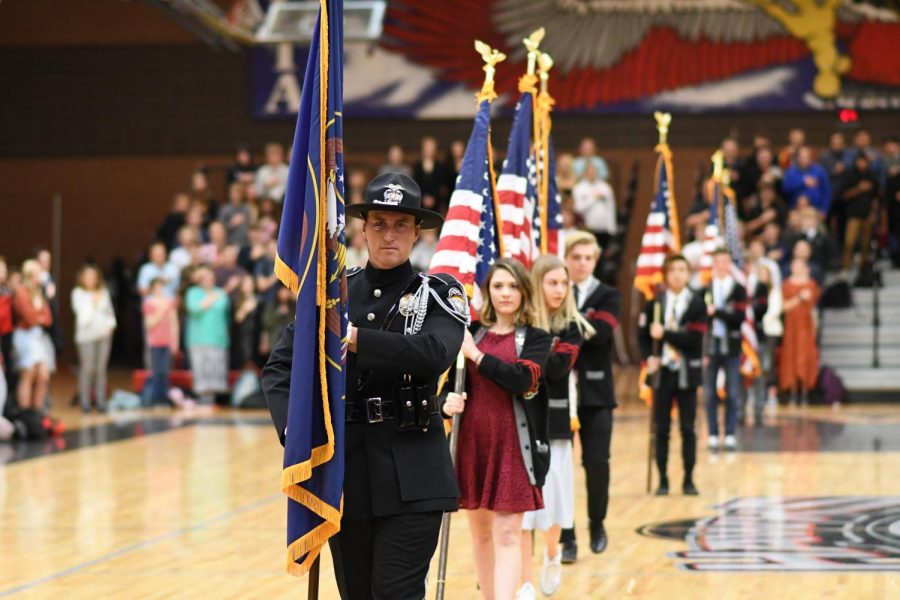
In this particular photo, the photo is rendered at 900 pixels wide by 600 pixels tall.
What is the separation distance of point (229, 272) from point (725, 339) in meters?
8.24

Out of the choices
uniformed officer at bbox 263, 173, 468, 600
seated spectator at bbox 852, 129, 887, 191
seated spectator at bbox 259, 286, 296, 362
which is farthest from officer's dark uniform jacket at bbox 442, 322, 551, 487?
seated spectator at bbox 852, 129, 887, 191

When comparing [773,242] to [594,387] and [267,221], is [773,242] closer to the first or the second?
[267,221]

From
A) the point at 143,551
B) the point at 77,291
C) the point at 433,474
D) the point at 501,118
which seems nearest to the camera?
the point at 433,474

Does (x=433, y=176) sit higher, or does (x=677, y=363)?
A: (x=433, y=176)

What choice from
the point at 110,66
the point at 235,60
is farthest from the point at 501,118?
the point at 110,66

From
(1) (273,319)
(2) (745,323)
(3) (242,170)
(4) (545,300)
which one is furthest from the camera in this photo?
(3) (242,170)

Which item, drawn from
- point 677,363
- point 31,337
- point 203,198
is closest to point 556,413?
point 677,363

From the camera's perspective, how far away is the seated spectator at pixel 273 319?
19516 mm

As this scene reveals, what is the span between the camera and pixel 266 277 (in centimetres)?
2033

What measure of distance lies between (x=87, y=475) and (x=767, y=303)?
26.6 ft

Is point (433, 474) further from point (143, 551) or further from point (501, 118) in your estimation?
point (501, 118)

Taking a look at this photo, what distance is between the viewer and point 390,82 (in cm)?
2678

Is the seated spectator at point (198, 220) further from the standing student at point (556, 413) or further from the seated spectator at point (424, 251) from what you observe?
the standing student at point (556, 413)

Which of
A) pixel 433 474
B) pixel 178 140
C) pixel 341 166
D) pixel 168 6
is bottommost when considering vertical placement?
pixel 433 474
